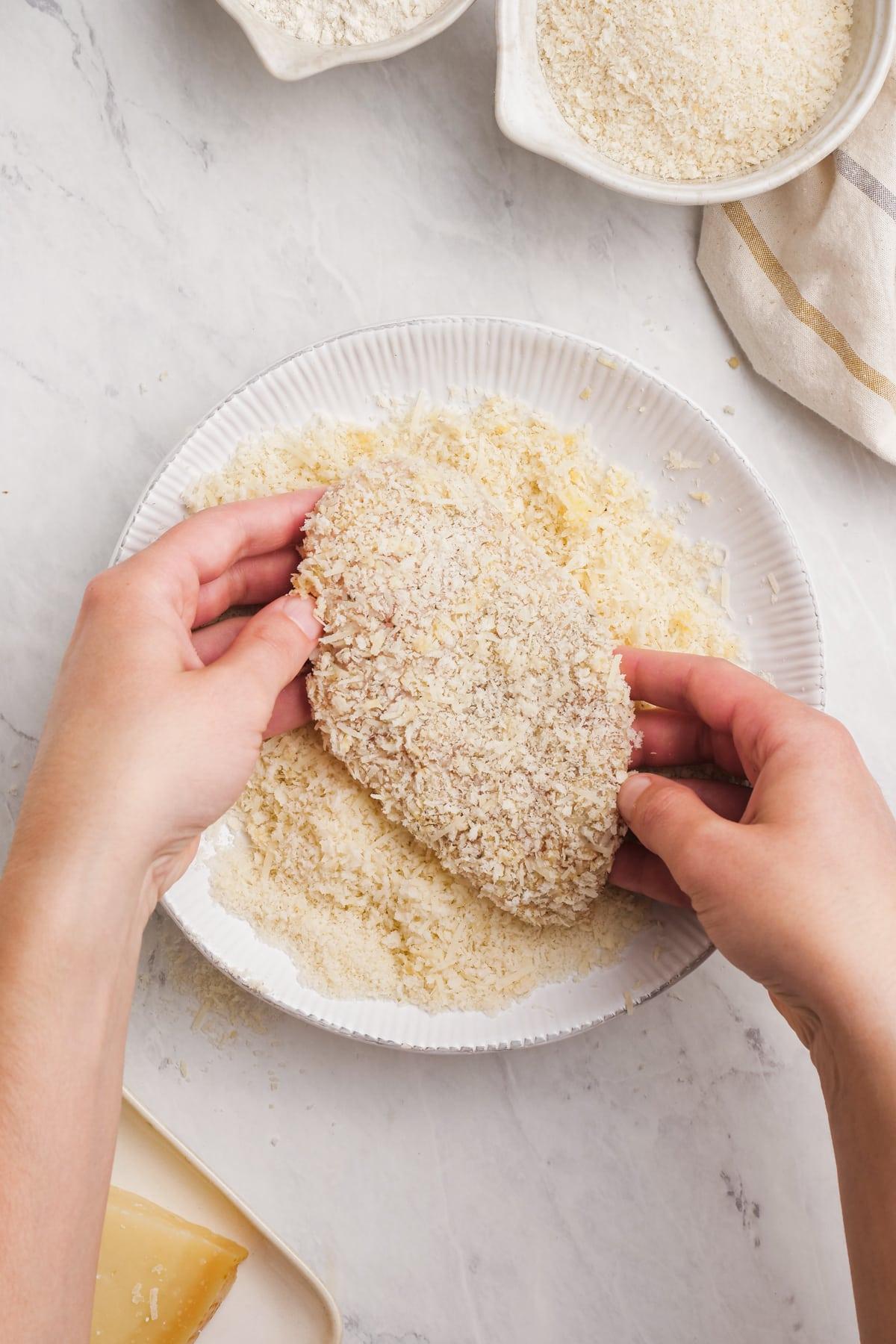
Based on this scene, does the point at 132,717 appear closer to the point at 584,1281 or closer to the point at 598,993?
the point at 598,993

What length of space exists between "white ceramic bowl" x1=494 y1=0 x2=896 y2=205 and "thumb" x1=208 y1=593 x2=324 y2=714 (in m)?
0.77

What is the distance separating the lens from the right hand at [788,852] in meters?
1.14

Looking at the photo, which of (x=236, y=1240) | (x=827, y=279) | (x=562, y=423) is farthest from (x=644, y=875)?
(x=827, y=279)

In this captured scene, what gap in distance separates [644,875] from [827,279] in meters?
0.99

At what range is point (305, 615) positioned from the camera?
138cm

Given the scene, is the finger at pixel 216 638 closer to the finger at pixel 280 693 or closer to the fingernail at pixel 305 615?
the finger at pixel 280 693

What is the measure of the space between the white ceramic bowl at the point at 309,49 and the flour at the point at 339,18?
Answer: 46 millimetres

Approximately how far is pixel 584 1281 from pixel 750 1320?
27 centimetres

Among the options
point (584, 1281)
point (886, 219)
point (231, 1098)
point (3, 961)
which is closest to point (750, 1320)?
point (584, 1281)

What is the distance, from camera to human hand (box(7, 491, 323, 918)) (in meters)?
1.09

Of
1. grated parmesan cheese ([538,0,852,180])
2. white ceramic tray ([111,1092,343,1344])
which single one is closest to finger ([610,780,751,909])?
white ceramic tray ([111,1092,343,1344])

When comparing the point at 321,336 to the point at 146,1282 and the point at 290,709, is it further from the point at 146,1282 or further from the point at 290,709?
the point at 146,1282

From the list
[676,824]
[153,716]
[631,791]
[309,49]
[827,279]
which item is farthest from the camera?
[827,279]

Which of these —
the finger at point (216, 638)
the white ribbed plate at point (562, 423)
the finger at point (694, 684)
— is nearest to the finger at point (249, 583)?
the finger at point (216, 638)
